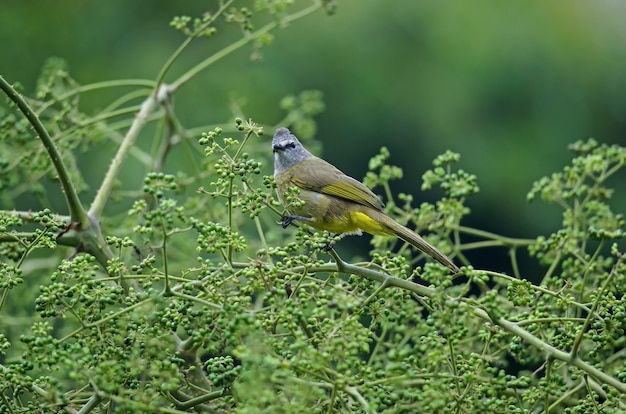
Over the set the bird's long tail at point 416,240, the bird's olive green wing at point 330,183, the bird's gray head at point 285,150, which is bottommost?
the bird's long tail at point 416,240

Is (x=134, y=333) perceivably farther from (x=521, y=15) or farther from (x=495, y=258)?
(x=521, y=15)

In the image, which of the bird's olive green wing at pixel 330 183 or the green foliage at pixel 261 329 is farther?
the bird's olive green wing at pixel 330 183

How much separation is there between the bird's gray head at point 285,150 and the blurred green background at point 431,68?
24.1 feet

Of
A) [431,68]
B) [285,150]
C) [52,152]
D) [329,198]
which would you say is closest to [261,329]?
[52,152]

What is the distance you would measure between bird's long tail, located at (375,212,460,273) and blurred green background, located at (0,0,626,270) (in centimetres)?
799

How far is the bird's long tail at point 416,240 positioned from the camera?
8.56 feet

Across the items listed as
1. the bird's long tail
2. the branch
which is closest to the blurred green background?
the bird's long tail

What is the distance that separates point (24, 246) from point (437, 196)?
8668 millimetres

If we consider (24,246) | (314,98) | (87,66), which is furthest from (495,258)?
(24,246)

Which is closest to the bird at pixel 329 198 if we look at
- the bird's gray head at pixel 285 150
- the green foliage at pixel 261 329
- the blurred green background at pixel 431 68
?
the bird's gray head at pixel 285 150

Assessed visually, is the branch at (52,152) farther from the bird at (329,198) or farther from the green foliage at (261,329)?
the bird at (329,198)

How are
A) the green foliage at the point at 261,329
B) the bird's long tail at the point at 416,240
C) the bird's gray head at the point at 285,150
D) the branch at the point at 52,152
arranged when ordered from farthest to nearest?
1. the bird's gray head at the point at 285,150
2. the bird's long tail at the point at 416,240
3. the branch at the point at 52,152
4. the green foliage at the point at 261,329

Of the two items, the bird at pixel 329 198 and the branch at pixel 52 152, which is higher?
the branch at pixel 52 152

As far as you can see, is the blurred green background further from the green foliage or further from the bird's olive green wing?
the green foliage
